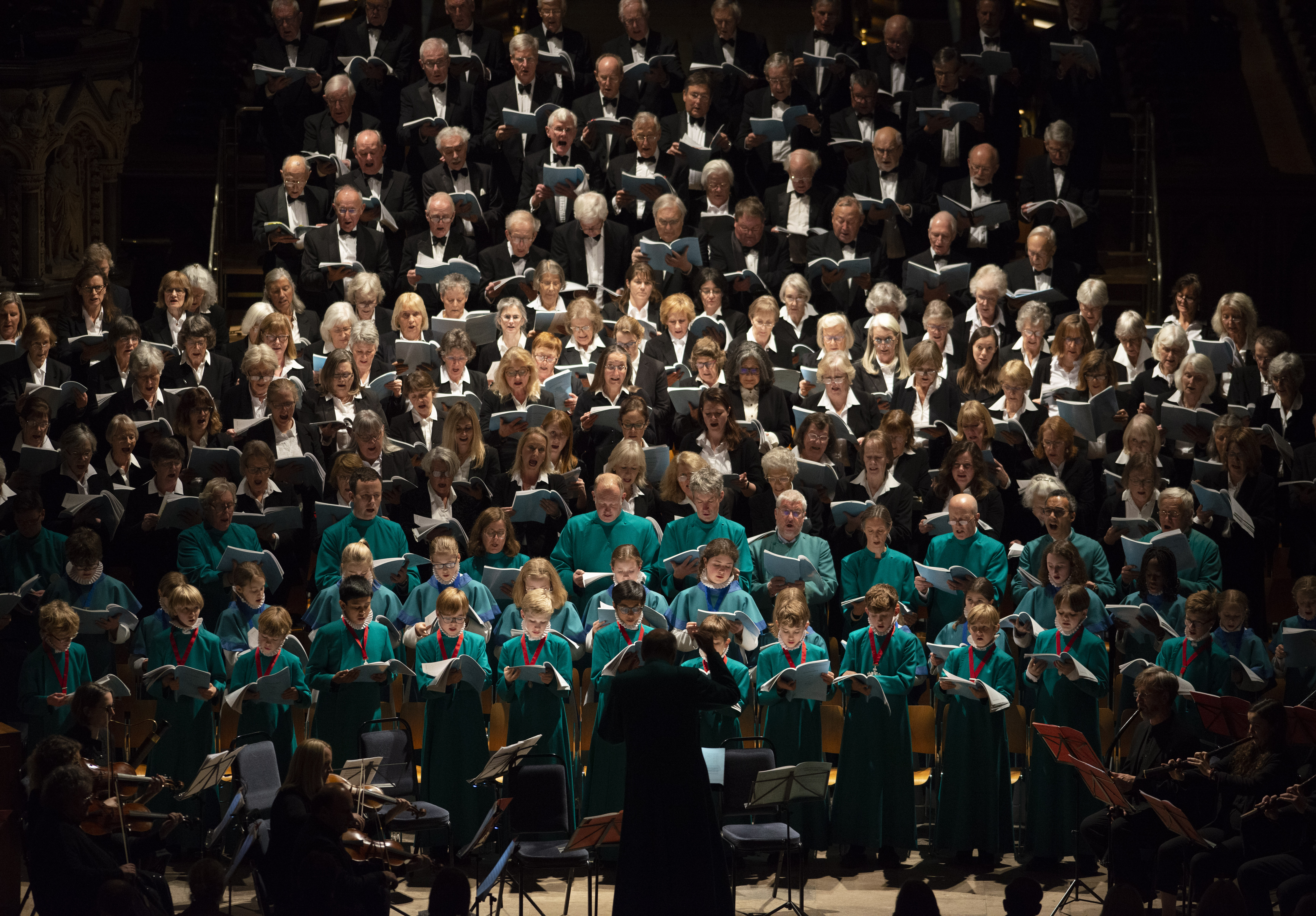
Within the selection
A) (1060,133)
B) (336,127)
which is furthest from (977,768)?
(336,127)

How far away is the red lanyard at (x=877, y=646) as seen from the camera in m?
7.68

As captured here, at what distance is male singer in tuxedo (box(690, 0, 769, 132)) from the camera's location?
10.7 m

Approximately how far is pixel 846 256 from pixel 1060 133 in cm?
153

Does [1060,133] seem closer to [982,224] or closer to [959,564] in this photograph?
[982,224]

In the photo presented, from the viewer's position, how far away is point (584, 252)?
9945mm

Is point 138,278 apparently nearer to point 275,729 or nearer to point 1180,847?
point 275,729

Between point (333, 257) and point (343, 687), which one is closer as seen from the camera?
point (343, 687)

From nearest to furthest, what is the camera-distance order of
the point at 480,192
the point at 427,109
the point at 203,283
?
the point at 203,283
the point at 480,192
the point at 427,109

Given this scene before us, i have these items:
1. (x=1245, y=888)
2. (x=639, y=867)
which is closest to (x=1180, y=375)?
(x=1245, y=888)

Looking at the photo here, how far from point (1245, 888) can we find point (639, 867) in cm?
232

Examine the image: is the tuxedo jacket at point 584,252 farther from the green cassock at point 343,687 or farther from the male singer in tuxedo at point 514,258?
the green cassock at point 343,687

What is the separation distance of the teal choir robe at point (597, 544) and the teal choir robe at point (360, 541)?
736 mm

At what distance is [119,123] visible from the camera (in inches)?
459

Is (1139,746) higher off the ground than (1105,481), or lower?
lower
